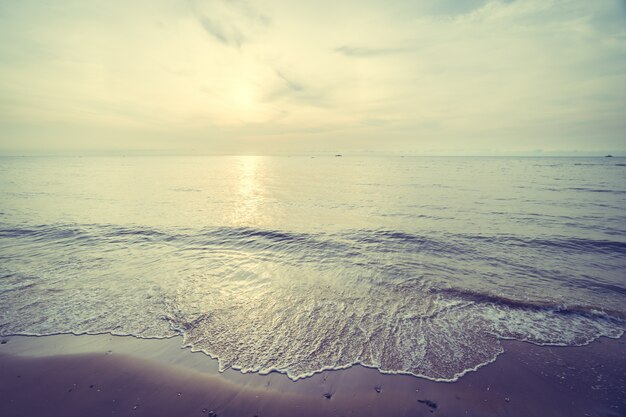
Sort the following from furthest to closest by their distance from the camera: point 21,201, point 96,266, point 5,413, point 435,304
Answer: point 21,201, point 96,266, point 435,304, point 5,413

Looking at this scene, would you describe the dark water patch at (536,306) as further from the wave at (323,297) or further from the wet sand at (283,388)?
the wet sand at (283,388)

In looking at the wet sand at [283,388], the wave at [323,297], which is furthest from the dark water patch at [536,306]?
the wet sand at [283,388]

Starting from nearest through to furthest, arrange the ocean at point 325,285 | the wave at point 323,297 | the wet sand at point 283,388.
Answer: the wet sand at point 283,388 < the wave at point 323,297 < the ocean at point 325,285

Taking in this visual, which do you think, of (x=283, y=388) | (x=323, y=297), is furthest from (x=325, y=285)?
(x=283, y=388)

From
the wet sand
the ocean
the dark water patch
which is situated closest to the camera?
the wet sand

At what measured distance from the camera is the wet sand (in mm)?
4855

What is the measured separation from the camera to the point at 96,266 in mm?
11547

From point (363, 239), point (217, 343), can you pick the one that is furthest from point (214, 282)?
point (363, 239)

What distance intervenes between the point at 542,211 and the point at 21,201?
49.3 metres

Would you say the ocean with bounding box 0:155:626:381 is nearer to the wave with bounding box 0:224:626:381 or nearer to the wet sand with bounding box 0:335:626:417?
the wave with bounding box 0:224:626:381

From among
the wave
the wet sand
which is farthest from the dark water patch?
the wet sand

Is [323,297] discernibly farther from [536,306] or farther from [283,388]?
[536,306]

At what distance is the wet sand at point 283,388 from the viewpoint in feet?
15.9

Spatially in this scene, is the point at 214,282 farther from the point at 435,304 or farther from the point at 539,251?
the point at 539,251
